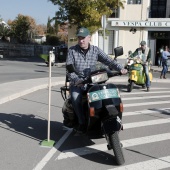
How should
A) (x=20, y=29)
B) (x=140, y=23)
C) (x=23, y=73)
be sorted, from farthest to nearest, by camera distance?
(x=20, y=29) < (x=140, y=23) < (x=23, y=73)

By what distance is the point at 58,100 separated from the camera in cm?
1088

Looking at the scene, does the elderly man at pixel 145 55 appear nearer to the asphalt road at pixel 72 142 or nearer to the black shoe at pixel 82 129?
the asphalt road at pixel 72 142

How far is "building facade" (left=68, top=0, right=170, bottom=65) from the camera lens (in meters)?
29.8

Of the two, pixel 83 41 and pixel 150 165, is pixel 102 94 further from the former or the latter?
pixel 150 165

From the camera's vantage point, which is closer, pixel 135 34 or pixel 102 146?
pixel 102 146

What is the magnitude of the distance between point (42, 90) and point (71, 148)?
24.1 ft

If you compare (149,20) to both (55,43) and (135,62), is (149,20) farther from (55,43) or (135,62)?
(55,43)

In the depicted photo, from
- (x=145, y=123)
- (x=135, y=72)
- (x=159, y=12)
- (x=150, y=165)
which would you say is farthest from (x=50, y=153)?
(x=159, y=12)

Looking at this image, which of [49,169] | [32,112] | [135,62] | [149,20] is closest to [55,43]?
[149,20]

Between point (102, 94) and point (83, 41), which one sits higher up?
point (83, 41)

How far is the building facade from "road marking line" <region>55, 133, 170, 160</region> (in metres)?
23.5

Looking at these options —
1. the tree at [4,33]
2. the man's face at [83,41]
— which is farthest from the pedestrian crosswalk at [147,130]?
the tree at [4,33]

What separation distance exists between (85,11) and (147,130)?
20.4 metres

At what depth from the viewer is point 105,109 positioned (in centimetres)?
Result: 520
